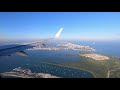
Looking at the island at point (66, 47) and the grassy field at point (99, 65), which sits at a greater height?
the island at point (66, 47)

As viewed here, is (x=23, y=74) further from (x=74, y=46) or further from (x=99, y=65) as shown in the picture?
(x=99, y=65)

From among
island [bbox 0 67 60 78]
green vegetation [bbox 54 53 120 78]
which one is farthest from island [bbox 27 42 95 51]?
island [bbox 0 67 60 78]

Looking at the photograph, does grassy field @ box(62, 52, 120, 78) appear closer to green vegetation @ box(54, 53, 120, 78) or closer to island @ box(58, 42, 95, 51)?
green vegetation @ box(54, 53, 120, 78)

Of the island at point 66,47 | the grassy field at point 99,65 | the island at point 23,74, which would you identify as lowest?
the island at point 23,74

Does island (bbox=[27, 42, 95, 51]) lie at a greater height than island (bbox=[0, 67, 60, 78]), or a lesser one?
greater

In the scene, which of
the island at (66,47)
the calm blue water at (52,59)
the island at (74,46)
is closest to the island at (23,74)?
the calm blue water at (52,59)

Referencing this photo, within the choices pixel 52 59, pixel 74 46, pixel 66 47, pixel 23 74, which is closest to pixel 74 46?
pixel 74 46

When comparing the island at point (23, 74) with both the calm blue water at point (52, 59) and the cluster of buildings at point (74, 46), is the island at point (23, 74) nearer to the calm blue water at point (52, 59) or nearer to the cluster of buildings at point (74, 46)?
the calm blue water at point (52, 59)

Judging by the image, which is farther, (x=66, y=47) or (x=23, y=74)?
(x=66, y=47)

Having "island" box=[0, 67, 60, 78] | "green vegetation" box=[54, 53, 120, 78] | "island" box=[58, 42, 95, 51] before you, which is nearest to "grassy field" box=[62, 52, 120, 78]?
"green vegetation" box=[54, 53, 120, 78]

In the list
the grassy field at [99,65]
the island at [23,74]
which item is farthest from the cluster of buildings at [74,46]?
the island at [23,74]

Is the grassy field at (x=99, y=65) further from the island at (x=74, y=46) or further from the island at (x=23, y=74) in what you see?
the island at (x=23, y=74)

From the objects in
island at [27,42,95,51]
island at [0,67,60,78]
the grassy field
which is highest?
island at [27,42,95,51]
